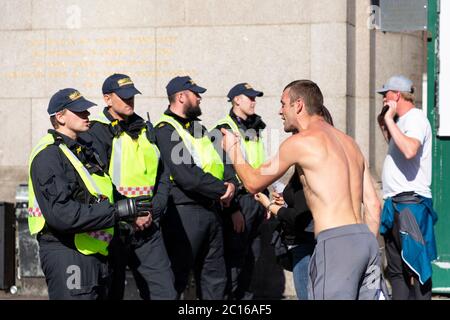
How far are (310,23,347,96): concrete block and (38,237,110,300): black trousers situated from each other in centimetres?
385

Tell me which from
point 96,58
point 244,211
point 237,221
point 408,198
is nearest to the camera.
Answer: point 408,198

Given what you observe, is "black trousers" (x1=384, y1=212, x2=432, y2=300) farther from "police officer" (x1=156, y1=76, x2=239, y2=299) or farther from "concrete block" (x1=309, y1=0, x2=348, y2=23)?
"concrete block" (x1=309, y1=0, x2=348, y2=23)

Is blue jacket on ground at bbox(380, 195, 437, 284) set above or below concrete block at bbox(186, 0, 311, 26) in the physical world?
below

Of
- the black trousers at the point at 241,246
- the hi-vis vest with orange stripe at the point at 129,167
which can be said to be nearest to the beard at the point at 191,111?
the hi-vis vest with orange stripe at the point at 129,167

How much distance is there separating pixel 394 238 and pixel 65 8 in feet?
13.9

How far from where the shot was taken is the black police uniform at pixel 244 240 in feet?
31.5

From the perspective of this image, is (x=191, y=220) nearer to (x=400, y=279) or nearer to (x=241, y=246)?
(x=241, y=246)

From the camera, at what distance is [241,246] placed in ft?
31.6

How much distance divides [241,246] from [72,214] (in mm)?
2912

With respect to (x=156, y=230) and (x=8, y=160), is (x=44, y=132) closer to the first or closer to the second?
(x=8, y=160)

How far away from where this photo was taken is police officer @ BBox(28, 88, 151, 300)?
704 cm

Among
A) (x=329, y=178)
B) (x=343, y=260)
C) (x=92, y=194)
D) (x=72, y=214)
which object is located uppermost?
(x=329, y=178)

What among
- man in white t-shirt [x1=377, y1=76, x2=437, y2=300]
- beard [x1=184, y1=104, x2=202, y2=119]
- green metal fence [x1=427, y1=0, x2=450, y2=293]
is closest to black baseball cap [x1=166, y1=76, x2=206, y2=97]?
beard [x1=184, y1=104, x2=202, y2=119]

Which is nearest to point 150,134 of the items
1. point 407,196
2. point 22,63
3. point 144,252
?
point 144,252
